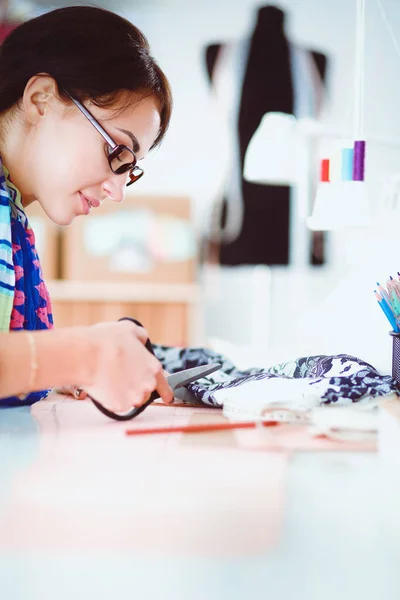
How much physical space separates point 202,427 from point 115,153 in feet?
1.41

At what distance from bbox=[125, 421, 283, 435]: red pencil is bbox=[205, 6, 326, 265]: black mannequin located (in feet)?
6.93

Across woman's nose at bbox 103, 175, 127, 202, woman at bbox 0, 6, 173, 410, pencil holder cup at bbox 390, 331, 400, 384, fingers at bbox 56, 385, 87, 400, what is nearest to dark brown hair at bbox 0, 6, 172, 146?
woman at bbox 0, 6, 173, 410

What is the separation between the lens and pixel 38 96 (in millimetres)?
952

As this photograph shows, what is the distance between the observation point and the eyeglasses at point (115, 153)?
3.05 feet

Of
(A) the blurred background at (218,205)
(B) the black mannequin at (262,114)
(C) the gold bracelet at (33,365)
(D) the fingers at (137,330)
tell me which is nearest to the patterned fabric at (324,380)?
(D) the fingers at (137,330)

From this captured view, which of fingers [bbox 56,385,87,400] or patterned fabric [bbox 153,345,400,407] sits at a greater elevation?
patterned fabric [bbox 153,345,400,407]

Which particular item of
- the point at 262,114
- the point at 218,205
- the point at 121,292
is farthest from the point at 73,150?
the point at 218,205

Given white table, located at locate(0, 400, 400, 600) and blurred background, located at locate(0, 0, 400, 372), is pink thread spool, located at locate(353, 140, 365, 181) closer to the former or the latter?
white table, located at locate(0, 400, 400, 600)

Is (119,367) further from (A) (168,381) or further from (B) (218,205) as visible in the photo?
(B) (218,205)

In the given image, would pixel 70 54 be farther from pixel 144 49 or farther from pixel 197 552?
pixel 197 552

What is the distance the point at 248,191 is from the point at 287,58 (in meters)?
0.56

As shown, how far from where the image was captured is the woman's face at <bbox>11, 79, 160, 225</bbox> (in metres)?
0.94

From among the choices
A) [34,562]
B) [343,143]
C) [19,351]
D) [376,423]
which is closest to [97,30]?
[343,143]

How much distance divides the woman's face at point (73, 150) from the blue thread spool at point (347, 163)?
11.3 inches
